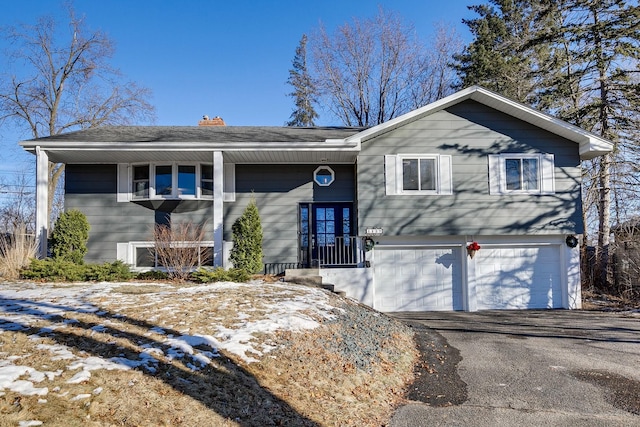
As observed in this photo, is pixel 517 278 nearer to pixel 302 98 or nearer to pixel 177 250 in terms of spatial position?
pixel 177 250

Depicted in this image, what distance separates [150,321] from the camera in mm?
5246

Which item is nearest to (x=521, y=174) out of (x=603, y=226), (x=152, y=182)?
(x=603, y=226)

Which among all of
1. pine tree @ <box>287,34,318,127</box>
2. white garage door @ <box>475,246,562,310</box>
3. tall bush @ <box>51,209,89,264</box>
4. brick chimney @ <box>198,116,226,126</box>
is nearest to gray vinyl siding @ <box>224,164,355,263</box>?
brick chimney @ <box>198,116,226,126</box>

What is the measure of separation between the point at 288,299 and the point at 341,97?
62.6 ft

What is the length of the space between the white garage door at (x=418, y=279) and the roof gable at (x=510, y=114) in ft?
11.2

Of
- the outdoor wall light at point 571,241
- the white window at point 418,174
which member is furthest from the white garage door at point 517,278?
the white window at point 418,174

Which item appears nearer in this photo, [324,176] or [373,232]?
[373,232]

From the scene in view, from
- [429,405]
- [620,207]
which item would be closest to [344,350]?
[429,405]

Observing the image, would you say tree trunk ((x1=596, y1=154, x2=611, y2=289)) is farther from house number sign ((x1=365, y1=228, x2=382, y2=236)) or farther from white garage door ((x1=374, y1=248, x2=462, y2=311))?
house number sign ((x1=365, y1=228, x2=382, y2=236))

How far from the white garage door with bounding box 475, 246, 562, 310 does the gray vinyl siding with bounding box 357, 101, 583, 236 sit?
73 cm

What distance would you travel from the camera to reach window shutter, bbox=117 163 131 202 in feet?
39.7

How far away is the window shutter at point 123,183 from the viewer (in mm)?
12109

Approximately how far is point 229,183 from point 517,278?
8.76 meters

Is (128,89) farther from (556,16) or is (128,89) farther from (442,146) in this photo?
(556,16)
